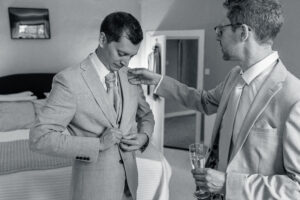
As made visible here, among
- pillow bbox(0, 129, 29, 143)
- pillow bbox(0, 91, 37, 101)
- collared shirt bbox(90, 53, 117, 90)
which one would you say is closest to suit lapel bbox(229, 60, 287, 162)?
collared shirt bbox(90, 53, 117, 90)

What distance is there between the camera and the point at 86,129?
1584 millimetres

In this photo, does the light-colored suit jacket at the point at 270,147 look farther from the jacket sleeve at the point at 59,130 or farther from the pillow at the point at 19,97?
the pillow at the point at 19,97

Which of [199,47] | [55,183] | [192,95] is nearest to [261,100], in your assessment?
[192,95]

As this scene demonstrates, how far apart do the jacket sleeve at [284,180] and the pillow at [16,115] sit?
3039 millimetres

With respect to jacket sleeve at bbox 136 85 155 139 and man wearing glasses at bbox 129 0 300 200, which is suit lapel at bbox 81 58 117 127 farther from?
man wearing glasses at bbox 129 0 300 200

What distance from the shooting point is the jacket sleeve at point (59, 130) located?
1.48 meters

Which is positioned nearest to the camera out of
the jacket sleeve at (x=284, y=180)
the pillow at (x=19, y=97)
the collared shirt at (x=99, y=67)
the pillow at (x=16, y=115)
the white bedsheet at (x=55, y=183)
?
the jacket sleeve at (x=284, y=180)

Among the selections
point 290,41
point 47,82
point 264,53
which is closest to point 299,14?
point 290,41

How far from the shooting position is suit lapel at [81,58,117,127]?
5.14 feet

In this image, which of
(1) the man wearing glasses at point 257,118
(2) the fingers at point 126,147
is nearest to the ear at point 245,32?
(1) the man wearing glasses at point 257,118

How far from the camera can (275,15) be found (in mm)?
1317

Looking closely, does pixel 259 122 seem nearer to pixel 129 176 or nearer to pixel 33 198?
pixel 129 176

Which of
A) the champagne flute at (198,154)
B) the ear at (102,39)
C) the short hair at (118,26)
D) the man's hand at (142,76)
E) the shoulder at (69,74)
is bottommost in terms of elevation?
the champagne flute at (198,154)

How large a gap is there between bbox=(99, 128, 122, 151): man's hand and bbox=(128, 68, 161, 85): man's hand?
16.5 inches
